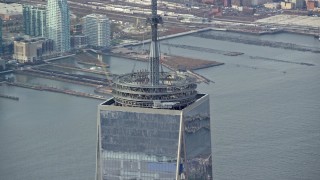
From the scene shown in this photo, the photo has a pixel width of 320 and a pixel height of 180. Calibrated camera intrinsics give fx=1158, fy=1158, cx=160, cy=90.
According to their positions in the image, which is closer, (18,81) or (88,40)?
(18,81)

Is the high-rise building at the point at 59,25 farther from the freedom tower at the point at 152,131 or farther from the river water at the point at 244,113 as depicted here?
the freedom tower at the point at 152,131

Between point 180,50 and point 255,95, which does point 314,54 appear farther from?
point 255,95

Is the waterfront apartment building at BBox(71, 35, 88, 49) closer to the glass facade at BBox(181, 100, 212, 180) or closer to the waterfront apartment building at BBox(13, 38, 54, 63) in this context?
the waterfront apartment building at BBox(13, 38, 54, 63)

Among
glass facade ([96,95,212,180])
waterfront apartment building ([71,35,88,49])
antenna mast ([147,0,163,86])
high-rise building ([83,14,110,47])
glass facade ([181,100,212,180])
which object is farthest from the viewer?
waterfront apartment building ([71,35,88,49])

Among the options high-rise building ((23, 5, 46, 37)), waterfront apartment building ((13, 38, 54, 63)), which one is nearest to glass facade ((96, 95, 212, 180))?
waterfront apartment building ((13, 38, 54, 63))

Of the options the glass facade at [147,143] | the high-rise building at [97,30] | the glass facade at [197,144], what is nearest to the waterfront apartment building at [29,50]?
the high-rise building at [97,30]

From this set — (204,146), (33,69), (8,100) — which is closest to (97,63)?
(33,69)

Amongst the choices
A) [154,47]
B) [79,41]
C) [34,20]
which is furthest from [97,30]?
[154,47]
